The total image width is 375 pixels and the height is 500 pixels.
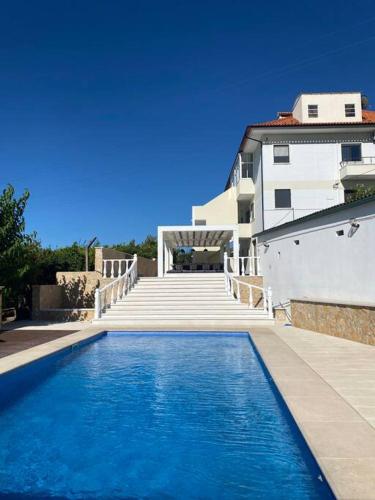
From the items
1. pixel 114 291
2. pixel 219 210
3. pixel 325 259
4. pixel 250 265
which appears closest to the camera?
pixel 325 259

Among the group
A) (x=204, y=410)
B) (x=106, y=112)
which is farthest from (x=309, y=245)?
(x=106, y=112)

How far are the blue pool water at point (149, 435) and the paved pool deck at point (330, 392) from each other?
20cm

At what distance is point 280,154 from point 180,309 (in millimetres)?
13507

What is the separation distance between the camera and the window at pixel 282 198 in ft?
76.9

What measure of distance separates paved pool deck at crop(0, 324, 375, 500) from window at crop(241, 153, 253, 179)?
685 inches

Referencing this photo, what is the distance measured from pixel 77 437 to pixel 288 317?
A: 1203cm

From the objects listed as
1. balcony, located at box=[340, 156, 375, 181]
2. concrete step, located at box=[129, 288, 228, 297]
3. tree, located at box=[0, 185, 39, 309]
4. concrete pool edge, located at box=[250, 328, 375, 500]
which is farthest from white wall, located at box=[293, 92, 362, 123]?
concrete pool edge, located at box=[250, 328, 375, 500]

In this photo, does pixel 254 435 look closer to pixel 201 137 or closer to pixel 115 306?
pixel 115 306

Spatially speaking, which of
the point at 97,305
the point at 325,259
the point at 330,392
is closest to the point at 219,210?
the point at 325,259

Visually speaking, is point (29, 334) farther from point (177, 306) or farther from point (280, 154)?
point (280, 154)

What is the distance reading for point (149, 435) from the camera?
482 centimetres

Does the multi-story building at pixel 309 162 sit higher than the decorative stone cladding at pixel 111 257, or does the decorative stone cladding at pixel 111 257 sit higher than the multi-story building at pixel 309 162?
the multi-story building at pixel 309 162

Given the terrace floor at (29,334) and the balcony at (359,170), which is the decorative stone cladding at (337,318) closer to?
the terrace floor at (29,334)

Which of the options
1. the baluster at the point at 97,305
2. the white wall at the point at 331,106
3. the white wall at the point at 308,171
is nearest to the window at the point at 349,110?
the white wall at the point at 331,106
